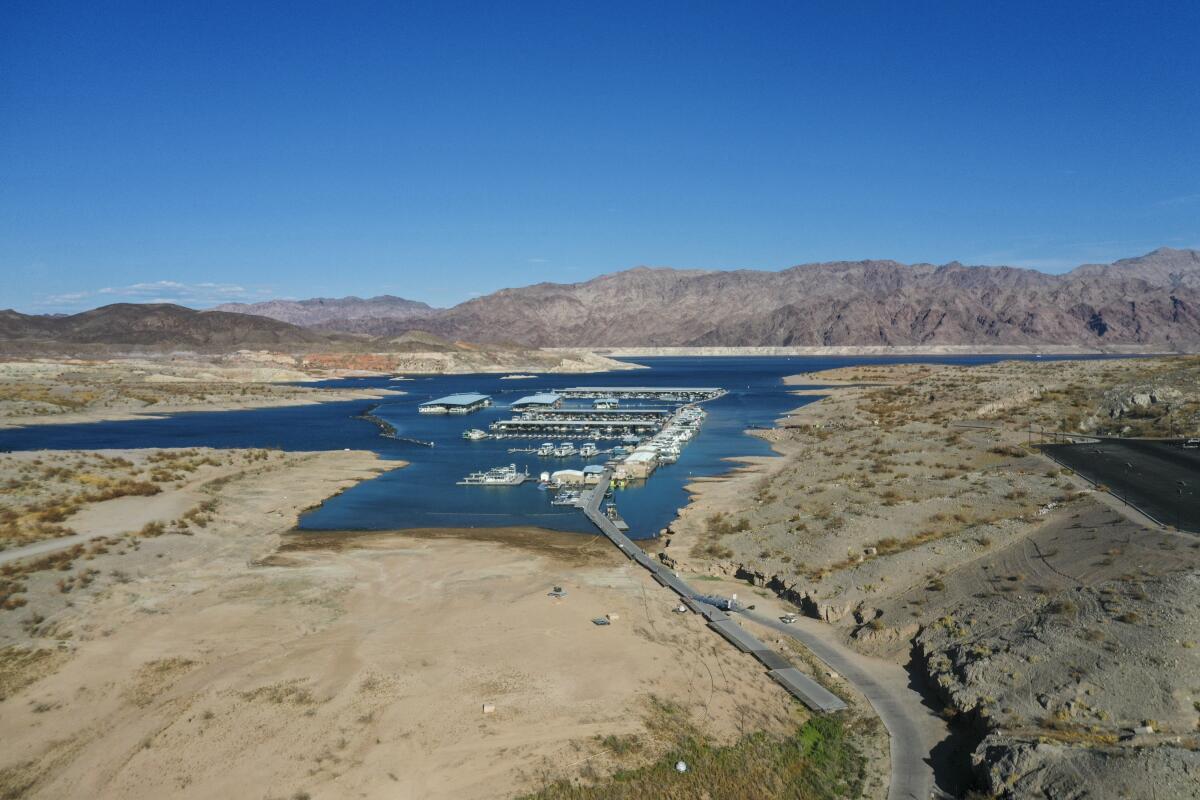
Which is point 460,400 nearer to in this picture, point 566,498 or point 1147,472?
point 566,498

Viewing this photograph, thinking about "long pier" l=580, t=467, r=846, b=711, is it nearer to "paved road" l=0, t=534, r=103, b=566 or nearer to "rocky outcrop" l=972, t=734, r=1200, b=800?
"rocky outcrop" l=972, t=734, r=1200, b=800

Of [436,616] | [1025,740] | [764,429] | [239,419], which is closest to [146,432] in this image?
[239,419]

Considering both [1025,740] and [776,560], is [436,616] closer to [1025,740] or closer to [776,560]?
[776,560]

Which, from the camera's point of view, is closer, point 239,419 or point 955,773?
point 955,773

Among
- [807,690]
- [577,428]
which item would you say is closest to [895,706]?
[807,690]

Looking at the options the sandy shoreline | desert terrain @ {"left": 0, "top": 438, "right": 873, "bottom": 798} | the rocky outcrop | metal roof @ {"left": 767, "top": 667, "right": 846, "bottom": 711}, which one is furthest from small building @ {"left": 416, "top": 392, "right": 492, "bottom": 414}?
the rocky outcrop

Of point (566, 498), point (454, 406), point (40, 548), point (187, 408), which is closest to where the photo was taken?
point (40, 548)
